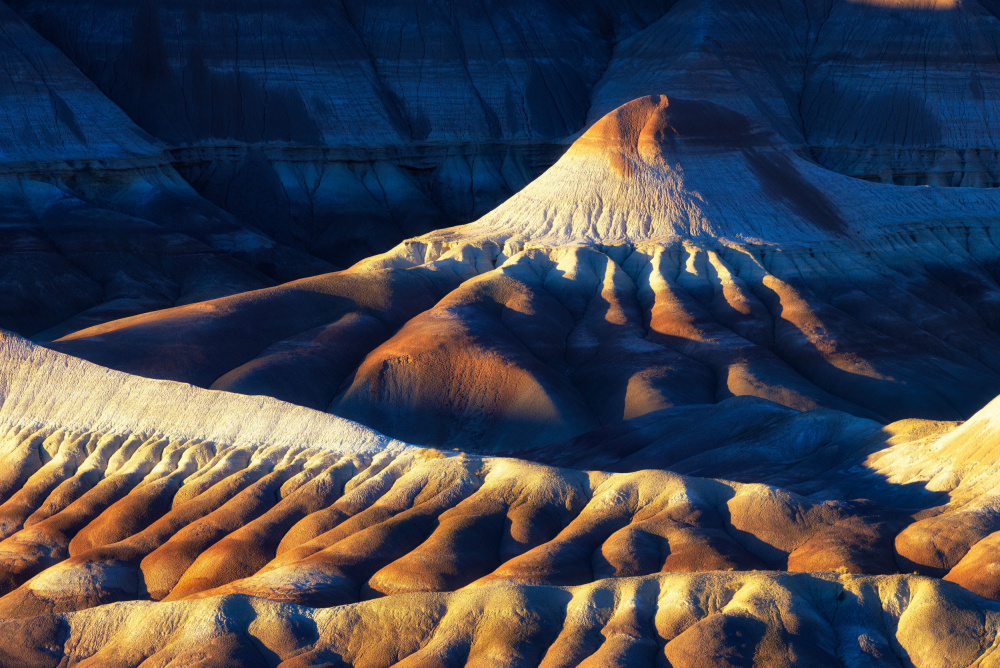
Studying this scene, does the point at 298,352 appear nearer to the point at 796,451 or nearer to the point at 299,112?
the point at 796,451

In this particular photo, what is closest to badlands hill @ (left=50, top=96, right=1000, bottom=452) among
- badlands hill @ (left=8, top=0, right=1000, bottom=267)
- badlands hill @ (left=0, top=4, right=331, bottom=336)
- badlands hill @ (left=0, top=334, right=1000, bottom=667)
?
badlands hill @ (left=0, top=334, right=1000, bottom=667)

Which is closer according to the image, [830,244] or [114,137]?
[830,244]

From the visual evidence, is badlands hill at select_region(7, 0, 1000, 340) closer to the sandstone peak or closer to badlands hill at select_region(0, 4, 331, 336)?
badlands hill at select_region(0, 4, 331, 336)

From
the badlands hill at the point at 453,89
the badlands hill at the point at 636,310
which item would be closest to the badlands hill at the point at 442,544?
the badlands hill at the point at 636,310

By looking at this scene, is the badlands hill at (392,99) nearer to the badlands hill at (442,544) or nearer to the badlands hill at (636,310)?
the badlands hill at (636,310)

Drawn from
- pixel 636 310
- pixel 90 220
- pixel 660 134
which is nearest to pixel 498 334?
pixel 636 310

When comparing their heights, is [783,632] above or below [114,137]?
above

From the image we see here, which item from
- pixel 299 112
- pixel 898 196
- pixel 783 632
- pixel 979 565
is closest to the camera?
pixel 783 632

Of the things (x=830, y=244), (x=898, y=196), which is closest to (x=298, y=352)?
(x=830, y=244)
